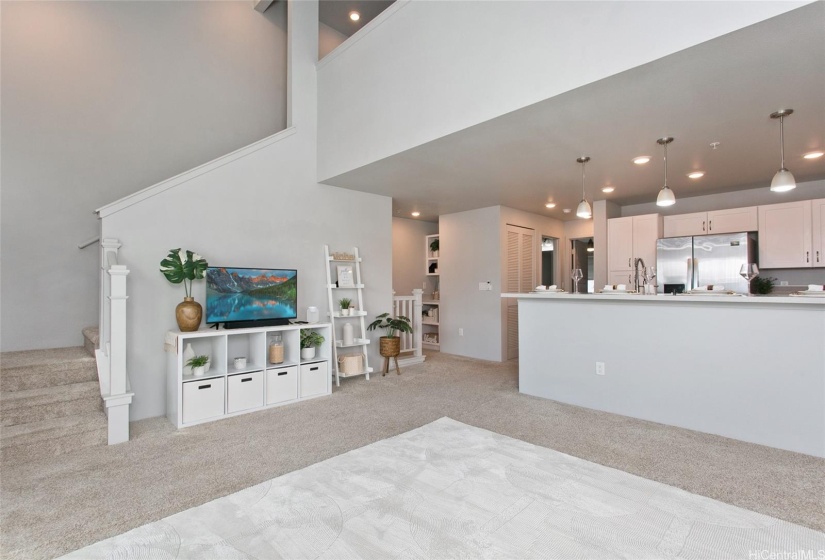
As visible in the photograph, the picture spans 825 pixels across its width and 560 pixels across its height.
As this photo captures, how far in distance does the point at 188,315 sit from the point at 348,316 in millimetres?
1843

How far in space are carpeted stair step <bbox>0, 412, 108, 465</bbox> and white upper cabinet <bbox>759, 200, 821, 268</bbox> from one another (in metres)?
6.79

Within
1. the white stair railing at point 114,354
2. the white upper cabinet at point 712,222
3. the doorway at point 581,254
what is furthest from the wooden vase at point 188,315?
the doorway at point 581,254

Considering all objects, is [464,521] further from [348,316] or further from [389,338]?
[389,338]

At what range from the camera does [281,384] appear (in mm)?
3857

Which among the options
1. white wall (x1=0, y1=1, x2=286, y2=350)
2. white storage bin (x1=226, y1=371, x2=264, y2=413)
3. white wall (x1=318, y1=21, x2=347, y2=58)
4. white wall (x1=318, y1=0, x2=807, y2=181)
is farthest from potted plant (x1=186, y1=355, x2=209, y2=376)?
white wall (x1=318, y1=21, x2=347, y2=58)

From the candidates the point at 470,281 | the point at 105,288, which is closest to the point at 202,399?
the point at 105,288

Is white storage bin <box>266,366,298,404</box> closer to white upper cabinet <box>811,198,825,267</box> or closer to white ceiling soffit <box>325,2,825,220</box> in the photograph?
white ceiling soffit <box>325,2,825,220</box>

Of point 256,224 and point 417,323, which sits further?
point 417,323

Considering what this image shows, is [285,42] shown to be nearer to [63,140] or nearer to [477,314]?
[63,140]

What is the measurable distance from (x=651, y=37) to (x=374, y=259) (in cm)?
378

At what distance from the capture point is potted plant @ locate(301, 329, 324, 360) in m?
Answer: 4.16

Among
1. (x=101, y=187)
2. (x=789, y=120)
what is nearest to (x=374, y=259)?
(x=101, y=187)

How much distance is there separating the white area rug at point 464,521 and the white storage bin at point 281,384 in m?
2.13

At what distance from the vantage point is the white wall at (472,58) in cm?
221
